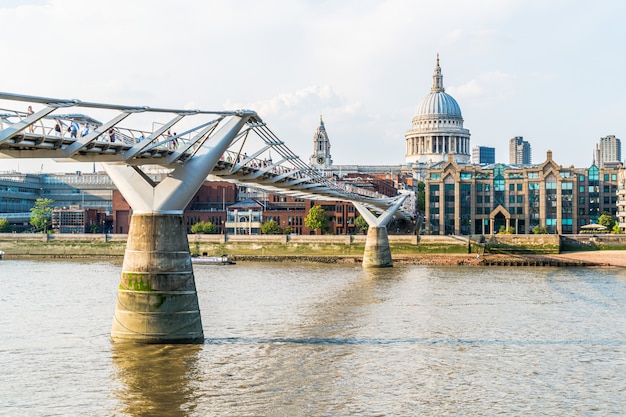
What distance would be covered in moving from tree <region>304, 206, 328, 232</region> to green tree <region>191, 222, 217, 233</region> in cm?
1392

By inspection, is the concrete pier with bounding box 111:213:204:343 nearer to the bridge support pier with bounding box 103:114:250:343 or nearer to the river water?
the bridge support pier with bounding box 103:114:250:343

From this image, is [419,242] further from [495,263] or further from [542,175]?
[542,175]

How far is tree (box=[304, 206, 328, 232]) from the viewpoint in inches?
4540

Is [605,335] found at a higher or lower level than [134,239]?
lower

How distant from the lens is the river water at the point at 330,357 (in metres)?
22.9

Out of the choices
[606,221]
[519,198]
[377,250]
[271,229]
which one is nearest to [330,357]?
[377,250]

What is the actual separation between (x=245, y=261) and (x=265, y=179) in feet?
168

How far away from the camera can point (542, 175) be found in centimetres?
12488

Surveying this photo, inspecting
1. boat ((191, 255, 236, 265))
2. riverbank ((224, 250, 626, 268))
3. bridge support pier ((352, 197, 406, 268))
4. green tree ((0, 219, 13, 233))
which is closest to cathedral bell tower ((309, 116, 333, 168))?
green tree ((0, 219, 13, 233))

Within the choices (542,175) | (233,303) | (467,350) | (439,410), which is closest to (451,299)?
(233,303)

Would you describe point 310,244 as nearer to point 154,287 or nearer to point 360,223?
point 360,223

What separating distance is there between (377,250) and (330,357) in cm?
5502

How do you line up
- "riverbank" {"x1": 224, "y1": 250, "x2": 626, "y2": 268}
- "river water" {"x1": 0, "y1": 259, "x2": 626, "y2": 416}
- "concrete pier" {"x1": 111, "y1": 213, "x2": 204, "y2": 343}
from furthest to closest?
"riverbank" {"x1": 224, "y1": 250, "x2": 626, "y2": 268}
"concrete pier" {"x1": 111, "y1": 213, "x2": 204, "y2": 343}
"river water" {"x1": 0, "y1": 259, "x2": 626, "y2": 416}

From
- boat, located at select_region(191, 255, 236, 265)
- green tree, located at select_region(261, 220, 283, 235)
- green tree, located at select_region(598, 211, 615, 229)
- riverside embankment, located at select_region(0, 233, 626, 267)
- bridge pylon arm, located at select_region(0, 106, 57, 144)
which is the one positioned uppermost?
bridge pylon arm, located at select_region(0, 106, 57, 144)
